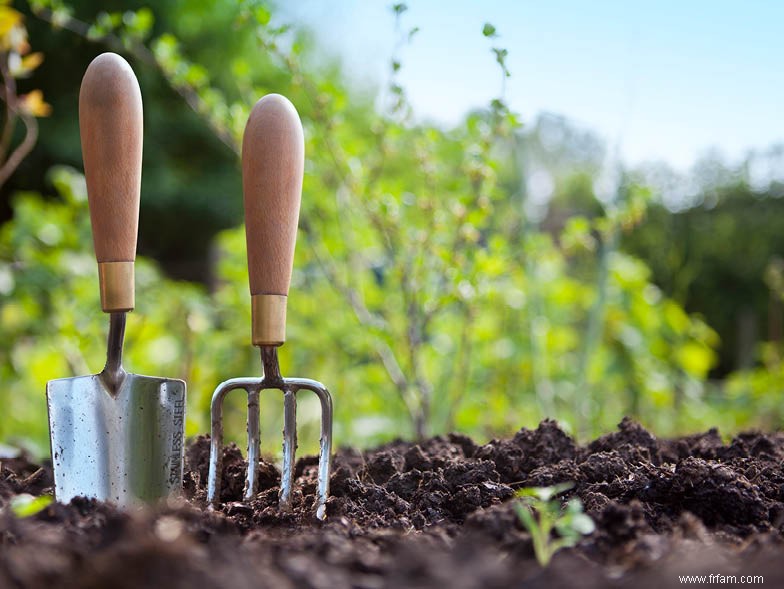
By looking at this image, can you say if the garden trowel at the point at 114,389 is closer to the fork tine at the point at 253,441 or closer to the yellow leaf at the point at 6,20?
the fork tine at the point at 253,441

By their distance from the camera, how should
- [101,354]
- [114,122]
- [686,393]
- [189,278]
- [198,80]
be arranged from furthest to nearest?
1. [189,278]
2. [686,393]
3. [101,354]
4. [198,80]
5. [114,122]

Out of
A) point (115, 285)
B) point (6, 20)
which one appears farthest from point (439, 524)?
point (6, 20)

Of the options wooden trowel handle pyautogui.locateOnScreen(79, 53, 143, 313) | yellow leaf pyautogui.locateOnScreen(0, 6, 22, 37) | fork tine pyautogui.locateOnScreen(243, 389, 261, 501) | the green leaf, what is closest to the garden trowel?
wooden trowel handle pyautogui.locateOnScreen(79, 53, 143, 313)

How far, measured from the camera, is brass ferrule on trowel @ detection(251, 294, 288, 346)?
1.18 metres

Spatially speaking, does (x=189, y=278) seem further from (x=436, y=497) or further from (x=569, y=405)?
(x=436, y=497)

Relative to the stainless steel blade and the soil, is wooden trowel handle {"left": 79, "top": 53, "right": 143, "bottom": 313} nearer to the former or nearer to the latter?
the stainless steel blade

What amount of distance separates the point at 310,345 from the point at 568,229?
1159 millimetres

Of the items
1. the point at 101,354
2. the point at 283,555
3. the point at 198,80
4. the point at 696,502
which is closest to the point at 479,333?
the point at 198,80

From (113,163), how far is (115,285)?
192 millimetres

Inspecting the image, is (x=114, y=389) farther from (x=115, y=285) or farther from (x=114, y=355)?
(x=115, y=285)

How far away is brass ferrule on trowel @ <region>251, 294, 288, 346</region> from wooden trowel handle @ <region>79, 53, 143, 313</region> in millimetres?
228

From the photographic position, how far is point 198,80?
2146 millimetres

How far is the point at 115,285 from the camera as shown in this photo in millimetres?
1227

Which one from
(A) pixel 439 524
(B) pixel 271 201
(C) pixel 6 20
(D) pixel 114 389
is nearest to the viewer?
(A) pixel 439 524
